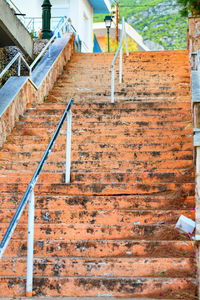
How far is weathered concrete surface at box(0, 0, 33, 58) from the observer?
31.0ft

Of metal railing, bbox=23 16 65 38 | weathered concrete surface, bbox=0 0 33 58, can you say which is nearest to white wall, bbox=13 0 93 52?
metal railing, bbox=23 16 65 38

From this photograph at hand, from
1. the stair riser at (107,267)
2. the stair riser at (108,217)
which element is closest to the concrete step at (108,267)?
the stair riser at (107,267)

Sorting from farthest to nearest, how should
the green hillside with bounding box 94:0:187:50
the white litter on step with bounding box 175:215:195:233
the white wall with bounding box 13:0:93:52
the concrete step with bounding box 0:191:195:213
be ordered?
the green hillside with bounding box 94:0:187:50, the white wall with bounding box 13:0:93:52, the concrete step with bounding box 0:191:195:213, the white litter on step with bounding box 175:215:195:233

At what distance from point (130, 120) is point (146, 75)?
11.8 feet

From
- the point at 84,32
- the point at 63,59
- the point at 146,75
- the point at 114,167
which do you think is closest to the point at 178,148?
the point at 114,167

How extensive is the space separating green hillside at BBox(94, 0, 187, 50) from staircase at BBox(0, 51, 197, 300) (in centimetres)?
5052

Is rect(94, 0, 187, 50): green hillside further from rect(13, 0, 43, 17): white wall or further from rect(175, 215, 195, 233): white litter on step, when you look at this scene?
rect(175, 215, 195, 233): white litter on step

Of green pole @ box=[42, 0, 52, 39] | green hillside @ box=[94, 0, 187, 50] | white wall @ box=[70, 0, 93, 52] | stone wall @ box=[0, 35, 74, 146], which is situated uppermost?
green hillside @ box=[94, 0, 187, 50]

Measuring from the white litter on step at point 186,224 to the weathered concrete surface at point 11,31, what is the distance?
6.09 m

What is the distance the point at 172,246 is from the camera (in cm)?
462

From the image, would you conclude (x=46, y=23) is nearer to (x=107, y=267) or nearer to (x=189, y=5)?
(x=189, y=5)

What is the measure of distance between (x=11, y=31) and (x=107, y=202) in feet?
18.8

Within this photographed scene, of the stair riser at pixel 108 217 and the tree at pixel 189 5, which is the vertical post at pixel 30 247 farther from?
the tree at pixel 189 5

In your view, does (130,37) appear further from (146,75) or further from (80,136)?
(80,136)
